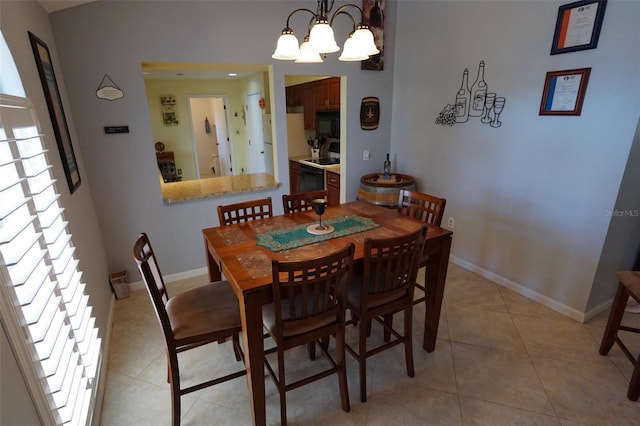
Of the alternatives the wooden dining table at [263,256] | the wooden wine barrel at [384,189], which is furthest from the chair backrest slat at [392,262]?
the wooden wine barrel at [384,189]

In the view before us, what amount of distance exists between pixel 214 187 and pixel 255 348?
2.16 meters

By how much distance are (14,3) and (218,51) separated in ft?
4.54

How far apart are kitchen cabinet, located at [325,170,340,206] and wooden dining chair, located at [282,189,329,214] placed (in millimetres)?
1610

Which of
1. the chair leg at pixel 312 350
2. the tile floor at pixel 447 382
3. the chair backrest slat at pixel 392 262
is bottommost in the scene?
the tile floor at pixel 447 382

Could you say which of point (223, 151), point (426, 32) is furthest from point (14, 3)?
point (223, 151)

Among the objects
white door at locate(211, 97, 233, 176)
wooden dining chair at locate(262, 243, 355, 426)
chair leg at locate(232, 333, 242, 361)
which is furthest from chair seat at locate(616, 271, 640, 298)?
white door at locate(211, 97, 233, 176)

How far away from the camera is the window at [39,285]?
41.1 inches

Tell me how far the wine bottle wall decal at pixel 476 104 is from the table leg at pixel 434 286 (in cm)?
147

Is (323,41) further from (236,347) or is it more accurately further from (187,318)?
(236,347)

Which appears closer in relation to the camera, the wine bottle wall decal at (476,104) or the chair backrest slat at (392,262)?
the chair backrest slat at (392,262)

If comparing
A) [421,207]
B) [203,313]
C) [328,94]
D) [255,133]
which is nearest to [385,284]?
[421,207]

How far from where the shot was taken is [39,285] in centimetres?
118

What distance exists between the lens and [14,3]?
60.7 inches

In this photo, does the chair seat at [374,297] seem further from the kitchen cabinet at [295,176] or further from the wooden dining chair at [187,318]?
the kitchen cabinet at [295,176]
